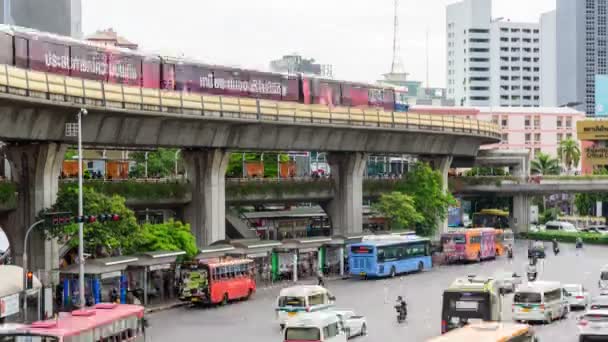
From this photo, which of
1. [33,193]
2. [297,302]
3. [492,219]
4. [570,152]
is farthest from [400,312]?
[570,152]

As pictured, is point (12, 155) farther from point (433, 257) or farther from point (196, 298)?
point (433, 257)

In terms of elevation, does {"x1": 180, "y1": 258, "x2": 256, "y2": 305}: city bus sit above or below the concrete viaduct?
below

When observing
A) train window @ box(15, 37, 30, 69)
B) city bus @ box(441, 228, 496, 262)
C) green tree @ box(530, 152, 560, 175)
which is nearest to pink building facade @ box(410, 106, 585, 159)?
green tree @ box(530, 152, 560, 175)

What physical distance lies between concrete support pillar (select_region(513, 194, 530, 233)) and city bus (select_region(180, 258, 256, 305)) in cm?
5907

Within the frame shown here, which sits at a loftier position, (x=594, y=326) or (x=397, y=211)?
(x=397, y=211)

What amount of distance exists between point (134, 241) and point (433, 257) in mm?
32798

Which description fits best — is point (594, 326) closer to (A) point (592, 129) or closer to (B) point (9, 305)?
(B) point (9, 305)

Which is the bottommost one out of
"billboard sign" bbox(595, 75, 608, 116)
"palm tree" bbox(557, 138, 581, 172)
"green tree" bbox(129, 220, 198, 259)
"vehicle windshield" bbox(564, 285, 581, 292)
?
"vehicle windshield" bbox(564, 285, 581, 292)

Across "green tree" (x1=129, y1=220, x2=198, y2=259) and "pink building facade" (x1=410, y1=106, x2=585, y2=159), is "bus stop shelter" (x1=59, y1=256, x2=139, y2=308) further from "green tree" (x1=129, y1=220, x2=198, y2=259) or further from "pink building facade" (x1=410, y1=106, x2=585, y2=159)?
"pink building facade" (x1=410, y1=106, x2=585, y2=159)

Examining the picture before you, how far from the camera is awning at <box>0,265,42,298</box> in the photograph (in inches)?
1636

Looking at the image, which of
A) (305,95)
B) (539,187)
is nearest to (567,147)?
(539,187)

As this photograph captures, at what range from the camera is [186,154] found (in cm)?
6575

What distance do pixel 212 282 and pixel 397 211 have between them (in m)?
30.0

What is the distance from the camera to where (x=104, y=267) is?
1914 inches
